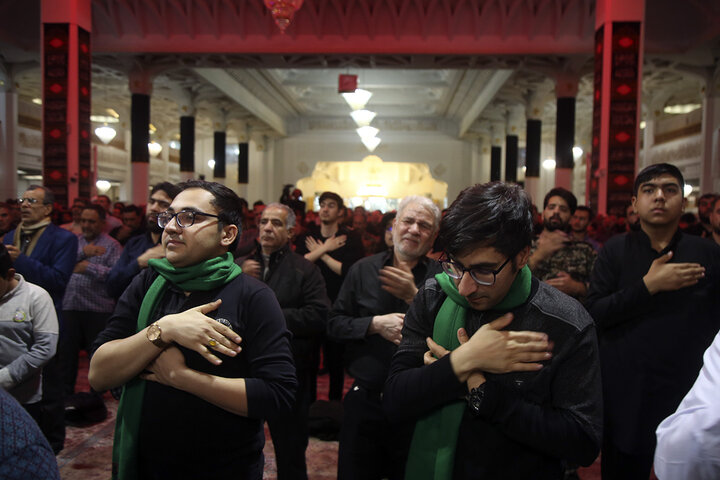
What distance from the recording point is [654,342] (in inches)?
99.1

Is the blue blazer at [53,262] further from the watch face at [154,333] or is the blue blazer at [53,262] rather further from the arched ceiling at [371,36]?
the arched ceiling at [371,36]

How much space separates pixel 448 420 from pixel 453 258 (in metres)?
0.43

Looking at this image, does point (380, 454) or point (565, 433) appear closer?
point (565, 433)

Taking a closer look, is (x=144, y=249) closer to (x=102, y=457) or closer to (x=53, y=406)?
(x=53, y=406)

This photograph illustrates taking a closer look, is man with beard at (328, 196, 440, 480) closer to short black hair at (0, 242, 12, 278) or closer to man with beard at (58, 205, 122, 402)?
short black hair at (0, 242, 12, 278)

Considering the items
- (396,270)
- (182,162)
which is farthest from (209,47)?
(396,270)

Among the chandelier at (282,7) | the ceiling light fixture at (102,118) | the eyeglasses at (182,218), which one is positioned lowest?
the eyeglasses at (182,218)

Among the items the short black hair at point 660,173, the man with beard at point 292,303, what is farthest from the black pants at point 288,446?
the short black hair at point 660,173

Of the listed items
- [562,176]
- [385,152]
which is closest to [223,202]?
[562,176]

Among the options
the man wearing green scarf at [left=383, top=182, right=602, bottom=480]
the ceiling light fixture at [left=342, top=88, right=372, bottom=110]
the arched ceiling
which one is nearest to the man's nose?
the man wearing green scarf at [left=383, top=182, right=602, bottom=480]

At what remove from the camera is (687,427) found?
992 mm

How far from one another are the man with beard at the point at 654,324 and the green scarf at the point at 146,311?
5.52ft

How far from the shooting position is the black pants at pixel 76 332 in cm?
460

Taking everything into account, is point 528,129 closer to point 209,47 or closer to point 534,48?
point 534,48
